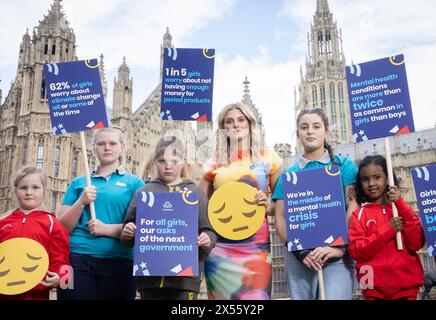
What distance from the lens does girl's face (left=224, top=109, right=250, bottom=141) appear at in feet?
15.7

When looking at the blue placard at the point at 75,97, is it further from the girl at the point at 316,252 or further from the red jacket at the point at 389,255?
the red jacket at the point at 389,255

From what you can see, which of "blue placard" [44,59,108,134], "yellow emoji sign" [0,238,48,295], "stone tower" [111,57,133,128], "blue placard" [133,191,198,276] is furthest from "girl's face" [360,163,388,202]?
"stone tower" [111,57,133,128]

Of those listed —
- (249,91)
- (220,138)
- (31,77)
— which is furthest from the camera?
(249,91)

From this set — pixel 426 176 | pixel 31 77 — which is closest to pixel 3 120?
pixel 31 77

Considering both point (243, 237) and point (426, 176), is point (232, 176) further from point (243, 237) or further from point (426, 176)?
point (426, 176)

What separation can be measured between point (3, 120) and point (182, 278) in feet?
79.1

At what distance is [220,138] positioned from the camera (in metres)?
4.88

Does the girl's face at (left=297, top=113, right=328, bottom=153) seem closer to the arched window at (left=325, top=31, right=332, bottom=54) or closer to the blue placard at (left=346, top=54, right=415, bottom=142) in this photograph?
the blue placard at (left=346, top=54, right=415, bottom=142)

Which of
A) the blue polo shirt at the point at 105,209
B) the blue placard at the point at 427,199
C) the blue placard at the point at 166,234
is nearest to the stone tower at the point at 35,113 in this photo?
the blue polo shirt at the point at 105,209

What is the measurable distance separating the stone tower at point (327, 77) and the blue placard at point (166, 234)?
1577 inches

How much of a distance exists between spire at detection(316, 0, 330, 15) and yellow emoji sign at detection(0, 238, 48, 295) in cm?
4739

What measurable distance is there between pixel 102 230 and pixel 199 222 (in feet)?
3.10

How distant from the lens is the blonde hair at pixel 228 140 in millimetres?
4812

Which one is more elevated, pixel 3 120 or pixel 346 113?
pixel 346 113
